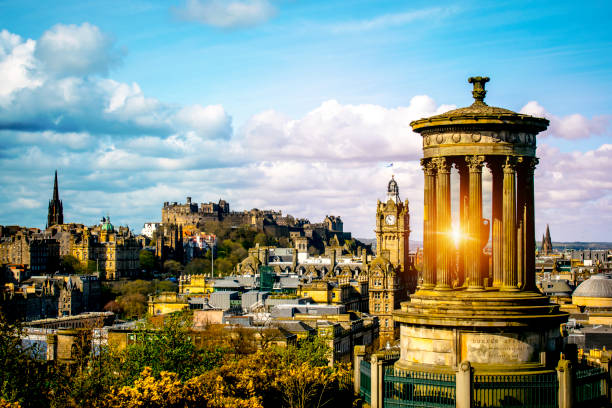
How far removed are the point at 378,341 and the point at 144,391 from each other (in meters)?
79.1

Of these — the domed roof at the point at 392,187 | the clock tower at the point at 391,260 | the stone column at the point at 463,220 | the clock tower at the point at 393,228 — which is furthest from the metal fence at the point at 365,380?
the domed roof at the point at 392,187

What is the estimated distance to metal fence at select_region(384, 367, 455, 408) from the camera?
88.6 feet

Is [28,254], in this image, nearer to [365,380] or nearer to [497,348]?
[365,380]

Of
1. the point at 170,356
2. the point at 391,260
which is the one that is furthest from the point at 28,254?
the point at 170,356

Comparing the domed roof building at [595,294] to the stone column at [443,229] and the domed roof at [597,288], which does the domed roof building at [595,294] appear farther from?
the stone column at [443,229]

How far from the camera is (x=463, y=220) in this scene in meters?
29.7

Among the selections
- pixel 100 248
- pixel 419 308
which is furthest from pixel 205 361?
pixel 100 248

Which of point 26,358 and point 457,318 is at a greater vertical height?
point 457,318

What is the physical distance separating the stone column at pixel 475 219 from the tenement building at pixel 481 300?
1.2 inches

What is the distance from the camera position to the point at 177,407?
30.4 meters

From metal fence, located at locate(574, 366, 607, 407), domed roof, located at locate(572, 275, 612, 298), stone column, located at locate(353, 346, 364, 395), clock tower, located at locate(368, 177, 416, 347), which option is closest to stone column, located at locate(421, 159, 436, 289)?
stone column, located at locate(353, 346, 364, 395)

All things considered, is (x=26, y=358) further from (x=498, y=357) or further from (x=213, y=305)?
(x=213, y=305)

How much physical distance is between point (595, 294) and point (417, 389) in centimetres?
7811

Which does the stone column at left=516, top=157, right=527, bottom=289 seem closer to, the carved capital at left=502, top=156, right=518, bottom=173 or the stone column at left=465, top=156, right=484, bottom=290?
the carved capital at left=502, top=156, right=518, bottom=173
